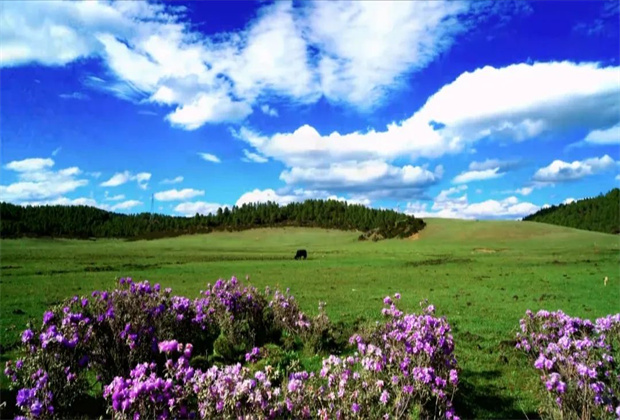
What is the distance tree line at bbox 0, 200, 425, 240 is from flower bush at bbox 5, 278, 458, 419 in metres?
120

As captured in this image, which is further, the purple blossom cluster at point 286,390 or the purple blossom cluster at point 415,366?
the purple blossom cluster at point 415,366

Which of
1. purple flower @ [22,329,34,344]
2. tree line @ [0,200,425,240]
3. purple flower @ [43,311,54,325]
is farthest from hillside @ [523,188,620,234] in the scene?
purple flower @ [22,329,34,344]

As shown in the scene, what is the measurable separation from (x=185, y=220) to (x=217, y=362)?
149 meters

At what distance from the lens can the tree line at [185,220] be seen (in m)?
142

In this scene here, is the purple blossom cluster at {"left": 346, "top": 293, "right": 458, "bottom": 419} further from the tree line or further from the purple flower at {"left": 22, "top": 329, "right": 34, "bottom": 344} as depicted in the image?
the tree line

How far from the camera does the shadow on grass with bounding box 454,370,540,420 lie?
8.15 meters

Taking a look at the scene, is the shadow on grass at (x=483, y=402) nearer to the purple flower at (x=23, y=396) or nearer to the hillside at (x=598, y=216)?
the purple flower at (x=23, y=396)

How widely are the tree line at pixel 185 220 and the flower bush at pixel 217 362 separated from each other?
120 m

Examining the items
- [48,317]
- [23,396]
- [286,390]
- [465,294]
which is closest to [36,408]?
[23,396]

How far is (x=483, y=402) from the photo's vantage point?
8.71 m

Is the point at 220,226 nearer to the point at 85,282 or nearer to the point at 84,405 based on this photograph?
the point at 85,282

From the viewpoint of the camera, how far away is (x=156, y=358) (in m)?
9.00

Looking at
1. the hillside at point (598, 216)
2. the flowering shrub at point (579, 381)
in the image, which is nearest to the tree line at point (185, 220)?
the hillside at point (598, 216)

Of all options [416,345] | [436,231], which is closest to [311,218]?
[436,231]
